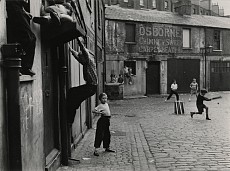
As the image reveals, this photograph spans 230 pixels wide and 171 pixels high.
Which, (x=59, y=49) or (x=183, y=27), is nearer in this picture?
(x=59, y=49)

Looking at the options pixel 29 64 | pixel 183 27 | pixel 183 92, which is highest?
pixel 183 27

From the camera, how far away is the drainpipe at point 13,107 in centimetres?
374

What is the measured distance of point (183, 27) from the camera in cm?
3095

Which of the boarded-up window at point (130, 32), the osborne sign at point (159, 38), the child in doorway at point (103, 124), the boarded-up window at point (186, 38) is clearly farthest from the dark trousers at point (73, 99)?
the boarded-up window at point (186, 38)

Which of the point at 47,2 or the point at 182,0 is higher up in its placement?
the point at 182,0

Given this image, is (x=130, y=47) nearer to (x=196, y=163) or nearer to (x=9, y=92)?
(x=196, y=163)

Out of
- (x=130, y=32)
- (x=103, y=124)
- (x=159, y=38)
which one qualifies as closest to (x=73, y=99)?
(x=103, y=124)

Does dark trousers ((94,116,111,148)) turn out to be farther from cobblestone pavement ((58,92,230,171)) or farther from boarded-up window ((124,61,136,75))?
boarded-up window ((124,61,136,75))

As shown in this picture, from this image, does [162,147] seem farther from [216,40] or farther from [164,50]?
[216,40]

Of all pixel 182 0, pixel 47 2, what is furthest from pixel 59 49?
pixel 182 0

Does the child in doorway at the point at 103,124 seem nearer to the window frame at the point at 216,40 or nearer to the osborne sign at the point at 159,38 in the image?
the osborne sign at the point at 159,38

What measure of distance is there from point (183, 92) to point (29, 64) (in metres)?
27.1

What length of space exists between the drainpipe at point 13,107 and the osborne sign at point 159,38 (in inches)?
985

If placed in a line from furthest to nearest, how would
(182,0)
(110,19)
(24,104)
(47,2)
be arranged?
1. (182,0)
2. (110,19)
3. (47,2)
4. (24,104)
